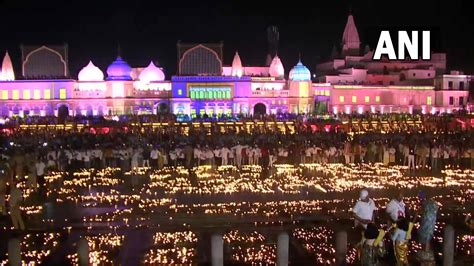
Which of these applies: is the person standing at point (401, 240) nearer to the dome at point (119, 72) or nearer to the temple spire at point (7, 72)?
the dome at point (119, 72)

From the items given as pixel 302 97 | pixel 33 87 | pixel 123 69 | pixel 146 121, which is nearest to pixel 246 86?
pixel 302 97

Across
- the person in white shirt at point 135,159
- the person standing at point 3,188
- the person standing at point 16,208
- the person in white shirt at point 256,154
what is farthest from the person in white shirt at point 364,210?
the person in white shirt at point 256,154

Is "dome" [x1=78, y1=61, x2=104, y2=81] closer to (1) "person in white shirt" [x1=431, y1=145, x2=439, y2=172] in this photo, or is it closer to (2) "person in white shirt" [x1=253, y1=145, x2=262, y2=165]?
(2) "person in white shirt" [x1=253, y1=145, x2=262, y2=165]

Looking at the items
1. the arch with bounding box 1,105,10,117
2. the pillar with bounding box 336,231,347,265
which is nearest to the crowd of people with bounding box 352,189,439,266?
the pillar with bounding box 336,231,347,265

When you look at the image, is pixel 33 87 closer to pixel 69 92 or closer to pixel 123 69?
pixel 69 92

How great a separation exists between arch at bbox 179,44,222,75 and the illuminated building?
0.11 meters

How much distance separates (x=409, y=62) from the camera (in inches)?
2972

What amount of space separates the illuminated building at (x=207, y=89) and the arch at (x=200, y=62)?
0.11m

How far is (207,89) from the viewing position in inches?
2469

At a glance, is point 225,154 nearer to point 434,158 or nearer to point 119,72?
point 434,158

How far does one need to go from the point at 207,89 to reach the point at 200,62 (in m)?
4.35

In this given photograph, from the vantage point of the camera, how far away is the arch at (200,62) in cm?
6488

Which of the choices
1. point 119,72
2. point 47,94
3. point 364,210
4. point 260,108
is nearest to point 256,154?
point 364,210

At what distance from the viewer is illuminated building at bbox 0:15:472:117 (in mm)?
61906
